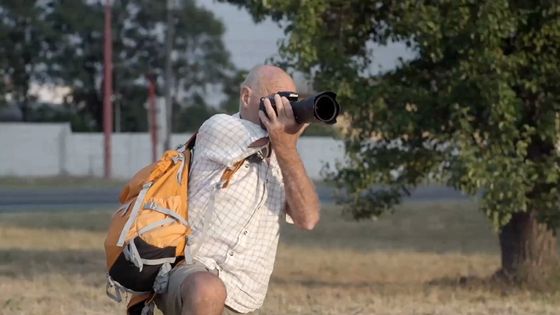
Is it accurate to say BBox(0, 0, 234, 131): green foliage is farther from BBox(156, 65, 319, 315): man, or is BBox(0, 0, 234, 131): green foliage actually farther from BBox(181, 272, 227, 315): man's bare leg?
BBox(181, 272, 227, 315): man's bare leg

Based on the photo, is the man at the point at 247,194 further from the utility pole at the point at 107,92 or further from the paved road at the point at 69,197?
the utility pole at the point at 107,92

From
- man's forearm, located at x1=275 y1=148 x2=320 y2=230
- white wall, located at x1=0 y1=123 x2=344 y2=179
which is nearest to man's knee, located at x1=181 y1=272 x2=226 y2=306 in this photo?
man's forearm, located at x1=275 y1=148 x2=320 y2=230

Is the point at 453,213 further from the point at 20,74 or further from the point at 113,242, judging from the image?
the point at 20,74

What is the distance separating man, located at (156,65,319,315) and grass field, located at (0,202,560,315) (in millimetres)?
4061

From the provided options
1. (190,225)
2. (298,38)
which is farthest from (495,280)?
(190,225)

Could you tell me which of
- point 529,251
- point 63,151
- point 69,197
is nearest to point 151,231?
point 529,251

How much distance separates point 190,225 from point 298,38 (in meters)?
5.63

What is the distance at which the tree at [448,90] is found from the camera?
979cm

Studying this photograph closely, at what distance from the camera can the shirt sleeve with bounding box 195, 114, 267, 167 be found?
4.49m

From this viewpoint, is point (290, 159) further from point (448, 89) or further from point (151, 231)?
point (448, 89)

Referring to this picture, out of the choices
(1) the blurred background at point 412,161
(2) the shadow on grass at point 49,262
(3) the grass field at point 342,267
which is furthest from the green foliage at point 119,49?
(2) the shadow on grass at point 49,262

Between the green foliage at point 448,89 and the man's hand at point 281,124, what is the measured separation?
5.36 m

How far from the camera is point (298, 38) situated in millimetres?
10008

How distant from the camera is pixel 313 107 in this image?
14.2 ft
